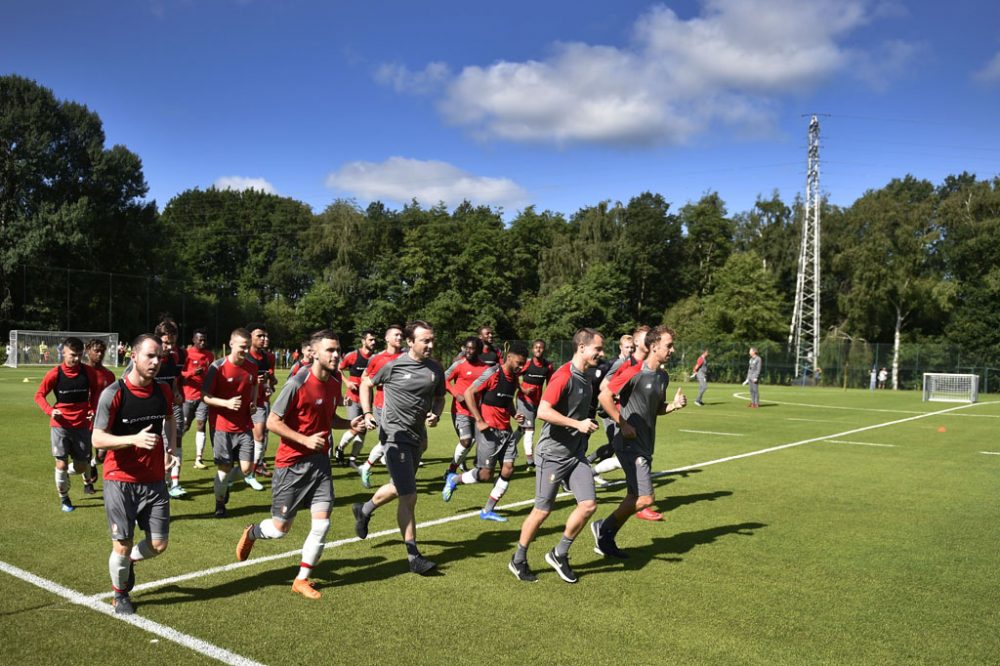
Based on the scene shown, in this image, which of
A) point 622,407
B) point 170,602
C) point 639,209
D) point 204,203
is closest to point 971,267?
point 639,209

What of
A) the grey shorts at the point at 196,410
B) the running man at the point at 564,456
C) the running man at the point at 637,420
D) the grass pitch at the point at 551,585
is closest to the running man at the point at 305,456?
the grass pitch at the point at 551,585

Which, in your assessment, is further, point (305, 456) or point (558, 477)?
point (558, 477)

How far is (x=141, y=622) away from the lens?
5.79 metres

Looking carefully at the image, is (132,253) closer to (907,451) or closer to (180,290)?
(180,290)

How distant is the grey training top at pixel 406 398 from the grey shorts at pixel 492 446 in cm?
316

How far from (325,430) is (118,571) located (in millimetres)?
1957

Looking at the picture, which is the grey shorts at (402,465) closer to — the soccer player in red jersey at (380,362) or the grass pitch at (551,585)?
the grass pitch at (551,585)

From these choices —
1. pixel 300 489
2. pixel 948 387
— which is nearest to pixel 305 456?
pixel 300 489

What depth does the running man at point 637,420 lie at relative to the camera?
7875mm

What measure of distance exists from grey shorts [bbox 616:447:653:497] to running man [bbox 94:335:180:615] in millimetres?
4478

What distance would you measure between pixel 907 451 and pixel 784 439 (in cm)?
285

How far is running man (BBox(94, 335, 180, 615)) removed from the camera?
597 centimetres

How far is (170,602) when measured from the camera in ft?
20.5

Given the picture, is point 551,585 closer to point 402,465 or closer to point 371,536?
point 402,465
